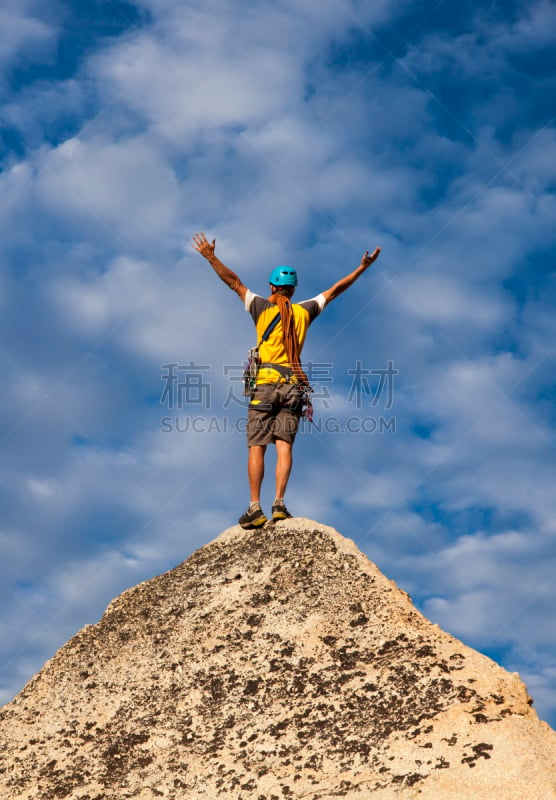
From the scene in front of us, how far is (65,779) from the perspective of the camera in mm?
6215

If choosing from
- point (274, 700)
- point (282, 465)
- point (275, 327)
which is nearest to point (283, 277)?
point (275, 327)

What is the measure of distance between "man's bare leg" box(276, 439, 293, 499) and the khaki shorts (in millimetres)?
66

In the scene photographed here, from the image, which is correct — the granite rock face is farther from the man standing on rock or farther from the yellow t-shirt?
the yellow t-shirt

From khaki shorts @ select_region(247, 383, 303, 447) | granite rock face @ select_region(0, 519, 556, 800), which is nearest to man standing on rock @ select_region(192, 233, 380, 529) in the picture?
khaki shorts @ select_region(247, 383, 303, 447)

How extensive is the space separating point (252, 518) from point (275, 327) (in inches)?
81.6

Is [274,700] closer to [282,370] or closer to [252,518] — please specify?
[252,518]

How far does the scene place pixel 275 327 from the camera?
900 cm

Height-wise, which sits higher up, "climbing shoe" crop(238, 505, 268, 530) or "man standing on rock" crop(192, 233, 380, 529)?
"man standing on rock" crop(192, 233, 380, 529)

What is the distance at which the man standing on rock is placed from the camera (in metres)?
8.74

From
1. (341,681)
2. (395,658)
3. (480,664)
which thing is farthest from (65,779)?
(480,664)

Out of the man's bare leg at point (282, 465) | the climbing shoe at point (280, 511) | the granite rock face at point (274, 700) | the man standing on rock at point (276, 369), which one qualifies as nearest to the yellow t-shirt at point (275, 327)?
the man standing on rock at point (276, 369)

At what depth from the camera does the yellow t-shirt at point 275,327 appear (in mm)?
8930

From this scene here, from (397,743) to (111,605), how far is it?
340cm

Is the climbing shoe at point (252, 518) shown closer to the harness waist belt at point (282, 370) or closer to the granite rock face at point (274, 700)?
the granite rock face at point (274, 700)
